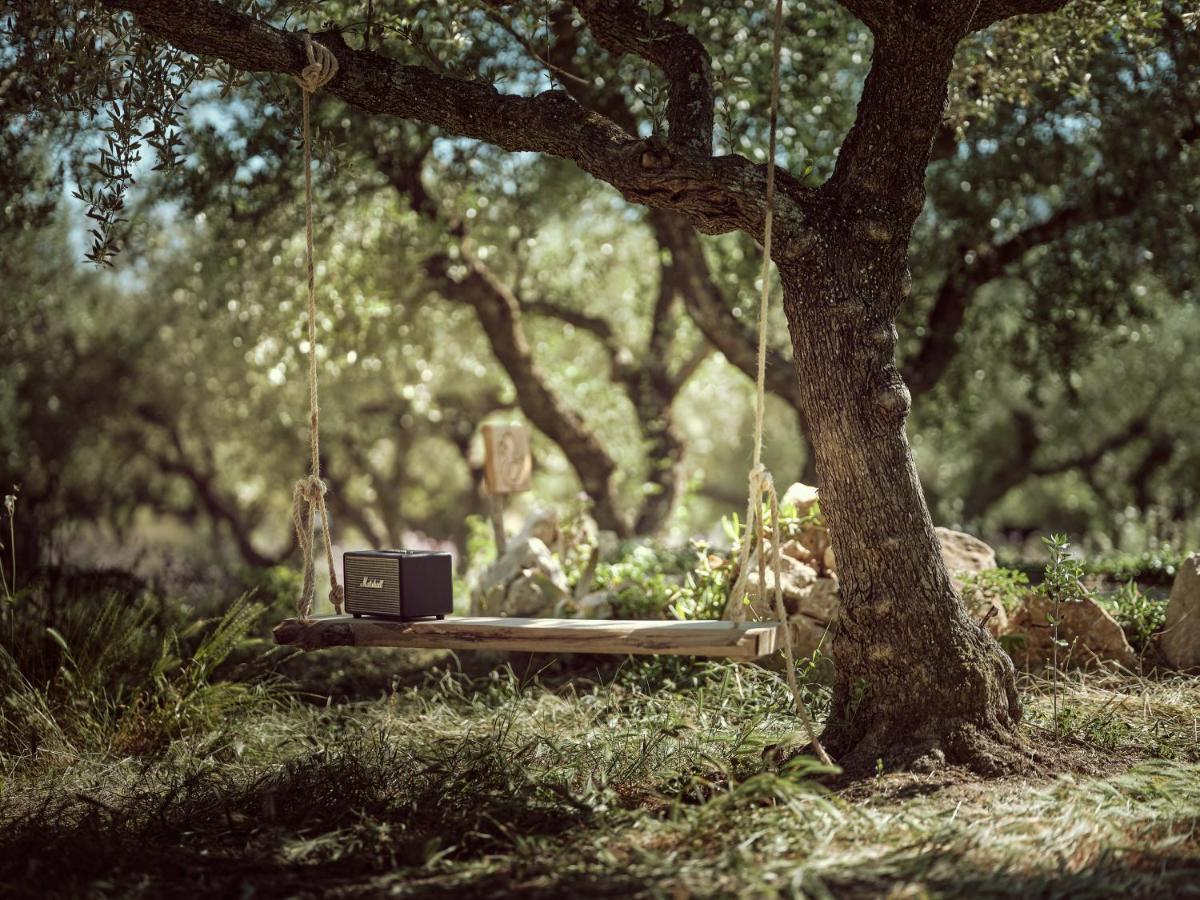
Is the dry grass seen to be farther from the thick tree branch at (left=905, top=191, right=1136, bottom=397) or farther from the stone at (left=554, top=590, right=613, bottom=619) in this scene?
the thick tree branch at (left=905, top=191, right=1136, bottom=397)

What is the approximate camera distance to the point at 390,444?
18.4 meters

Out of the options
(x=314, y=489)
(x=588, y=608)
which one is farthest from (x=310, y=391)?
(x=588, y=608)

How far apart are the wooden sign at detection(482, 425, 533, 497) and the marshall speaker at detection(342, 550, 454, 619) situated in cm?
302

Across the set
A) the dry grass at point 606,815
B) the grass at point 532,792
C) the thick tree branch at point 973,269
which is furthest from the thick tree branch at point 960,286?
the dry grass at point 606,815

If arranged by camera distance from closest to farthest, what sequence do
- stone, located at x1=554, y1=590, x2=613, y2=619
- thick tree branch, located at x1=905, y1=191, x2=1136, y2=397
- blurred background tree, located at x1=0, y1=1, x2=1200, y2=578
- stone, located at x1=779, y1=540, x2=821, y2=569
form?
blurred background tree, located at x1=0, y1=1, x2=1200, y2=578 → stone, located at x1=779, y1=540, x2=821, y2=569 → stone, located at x1=554, y1=590, x2=613, y2=619 → thick tree branch, located at x1=905, y1=191, x2=1136, y2=397

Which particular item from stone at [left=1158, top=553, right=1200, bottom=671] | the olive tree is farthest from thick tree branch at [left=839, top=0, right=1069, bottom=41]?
stone at [left=1158, top=553, right=1200, bottom=671]

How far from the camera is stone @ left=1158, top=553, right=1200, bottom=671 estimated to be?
5.23 meters

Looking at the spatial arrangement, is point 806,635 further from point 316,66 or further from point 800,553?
point 316,66

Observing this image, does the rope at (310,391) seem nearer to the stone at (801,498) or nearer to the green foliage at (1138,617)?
the stone at (801,498)

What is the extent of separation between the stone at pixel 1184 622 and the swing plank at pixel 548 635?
2.74 m

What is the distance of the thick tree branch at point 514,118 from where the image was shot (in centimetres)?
384

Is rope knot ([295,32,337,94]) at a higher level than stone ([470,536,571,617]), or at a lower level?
higher

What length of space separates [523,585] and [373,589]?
97.8 inches

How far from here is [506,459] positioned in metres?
7.11
